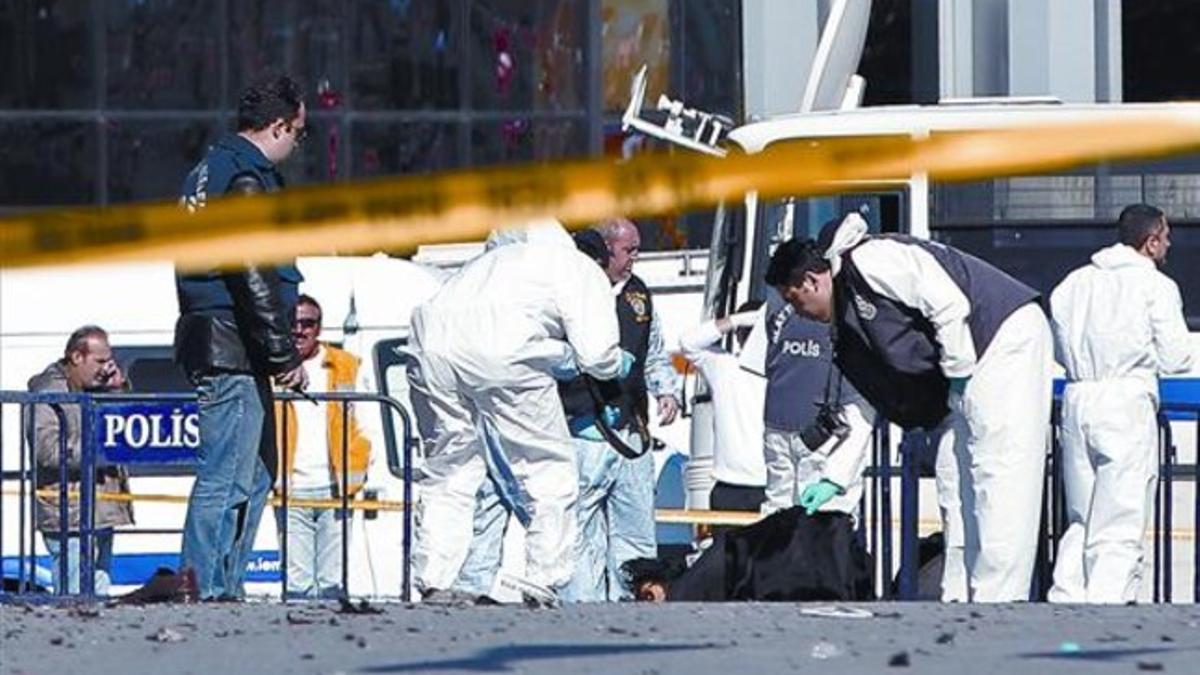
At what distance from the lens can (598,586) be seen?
45.2 ft

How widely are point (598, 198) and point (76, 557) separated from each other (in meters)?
7.30

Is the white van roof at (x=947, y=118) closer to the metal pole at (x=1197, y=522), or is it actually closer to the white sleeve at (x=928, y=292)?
the metal pole at (x=1197, y=522)

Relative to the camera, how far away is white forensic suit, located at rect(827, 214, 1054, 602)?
11492 millimetres

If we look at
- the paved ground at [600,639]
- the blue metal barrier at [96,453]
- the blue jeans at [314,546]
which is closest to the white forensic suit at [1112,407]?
the paved ground at [600,639]

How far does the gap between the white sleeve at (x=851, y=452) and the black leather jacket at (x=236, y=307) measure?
5.71ft

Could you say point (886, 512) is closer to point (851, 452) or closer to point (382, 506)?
point (851, 452)

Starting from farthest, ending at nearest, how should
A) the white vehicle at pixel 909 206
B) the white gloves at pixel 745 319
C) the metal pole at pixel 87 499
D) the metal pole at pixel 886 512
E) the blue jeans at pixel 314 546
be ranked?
the white vehicle at pixel 909 206 < the white gloves at pixel 745 319 < the blue jeans at pixel 314 546 < the metal pole at pixel 886 512 < the metal pole at pixel 87 499

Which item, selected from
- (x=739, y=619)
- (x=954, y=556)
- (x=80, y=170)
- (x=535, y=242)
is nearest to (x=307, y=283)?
(x=535, y=242)

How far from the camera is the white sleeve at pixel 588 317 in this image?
12266 mm

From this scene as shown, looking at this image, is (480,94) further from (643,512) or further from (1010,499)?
(1010,499)

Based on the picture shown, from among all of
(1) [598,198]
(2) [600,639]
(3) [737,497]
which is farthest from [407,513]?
(1) [598,198]

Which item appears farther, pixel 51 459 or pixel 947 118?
pixel 947 118

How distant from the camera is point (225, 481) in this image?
1191 cm

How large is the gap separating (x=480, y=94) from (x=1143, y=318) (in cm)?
2147
